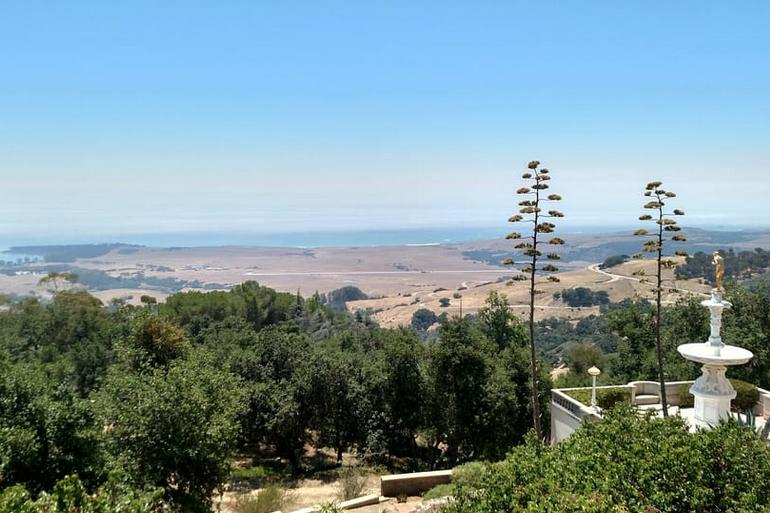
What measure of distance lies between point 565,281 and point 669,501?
125 m

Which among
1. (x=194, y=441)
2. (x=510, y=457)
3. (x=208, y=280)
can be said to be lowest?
(x=208, y=280)

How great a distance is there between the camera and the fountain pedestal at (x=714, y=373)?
12.2 metres

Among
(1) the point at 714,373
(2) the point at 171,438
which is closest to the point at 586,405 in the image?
(1) the point at 714,373

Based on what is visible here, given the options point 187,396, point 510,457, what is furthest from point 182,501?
point 510,457

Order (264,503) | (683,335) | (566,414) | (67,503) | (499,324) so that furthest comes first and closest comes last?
(499,324)
(683,335)
(566,414)
(264,503)
(67,503)

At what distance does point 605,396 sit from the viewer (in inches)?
643

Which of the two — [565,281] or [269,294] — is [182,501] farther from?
[565,281]

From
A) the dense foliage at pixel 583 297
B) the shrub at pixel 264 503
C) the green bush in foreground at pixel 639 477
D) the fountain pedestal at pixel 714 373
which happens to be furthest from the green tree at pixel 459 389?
the dense foliage at pixel 583 297

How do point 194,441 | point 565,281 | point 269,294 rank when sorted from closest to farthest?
point 194,441
point 269,294
point 565,281

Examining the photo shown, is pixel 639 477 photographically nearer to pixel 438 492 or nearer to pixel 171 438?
pixel 438 492

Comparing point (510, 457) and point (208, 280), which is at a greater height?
point (510, 457)

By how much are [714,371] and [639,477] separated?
657 centimetres

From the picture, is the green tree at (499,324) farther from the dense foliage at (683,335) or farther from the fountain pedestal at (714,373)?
the fountain pedestal at (714,373)

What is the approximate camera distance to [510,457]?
8.81m
